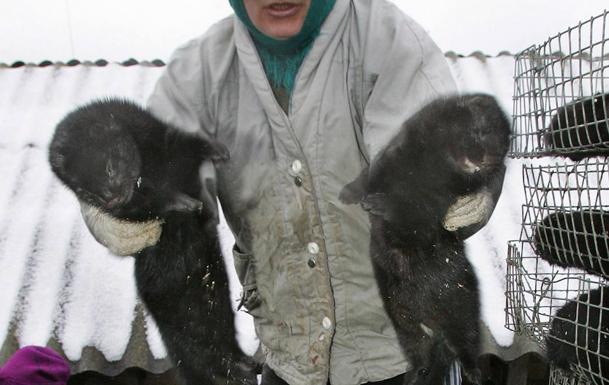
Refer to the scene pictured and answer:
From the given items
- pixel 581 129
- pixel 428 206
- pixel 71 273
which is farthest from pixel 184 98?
pixel 71 273

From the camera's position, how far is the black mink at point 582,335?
1505 mm

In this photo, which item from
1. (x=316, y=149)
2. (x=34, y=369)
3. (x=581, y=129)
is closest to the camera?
(x=316, y=149)

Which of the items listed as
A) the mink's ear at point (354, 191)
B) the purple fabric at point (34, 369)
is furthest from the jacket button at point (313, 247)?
the purple fabric at point (34, 369)

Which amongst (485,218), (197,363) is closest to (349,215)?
(485,218)

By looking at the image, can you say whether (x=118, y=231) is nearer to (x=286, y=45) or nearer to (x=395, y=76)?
(x=286, y=45)

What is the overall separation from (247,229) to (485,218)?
0.55 meters

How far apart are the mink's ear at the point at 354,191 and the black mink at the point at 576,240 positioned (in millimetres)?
532

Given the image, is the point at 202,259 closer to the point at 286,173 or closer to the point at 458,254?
the point at 286,173

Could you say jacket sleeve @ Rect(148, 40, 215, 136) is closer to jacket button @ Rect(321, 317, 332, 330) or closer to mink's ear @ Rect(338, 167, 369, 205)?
mink's ear @ Rect(338, 167, 369, 205)

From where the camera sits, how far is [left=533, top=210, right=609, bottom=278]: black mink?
1482 mm

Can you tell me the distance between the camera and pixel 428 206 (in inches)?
50.3

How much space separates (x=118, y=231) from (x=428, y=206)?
639mm

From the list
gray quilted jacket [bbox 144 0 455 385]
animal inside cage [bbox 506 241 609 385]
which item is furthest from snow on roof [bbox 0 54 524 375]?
gray quilted jacket [bbox 144 0 455 385]

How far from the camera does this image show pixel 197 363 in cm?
154
